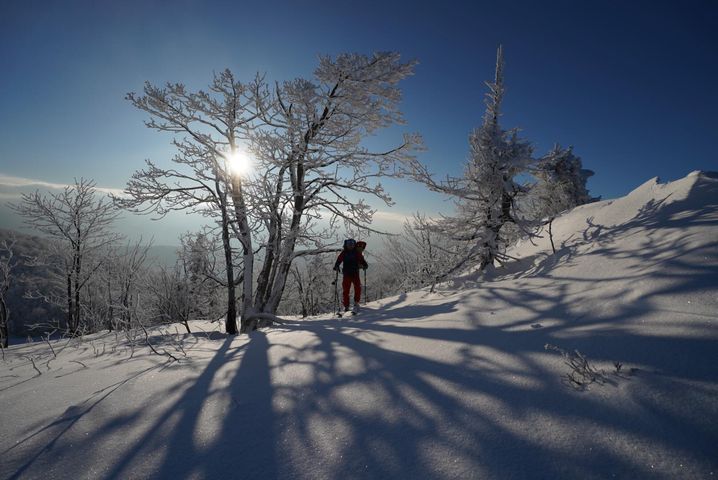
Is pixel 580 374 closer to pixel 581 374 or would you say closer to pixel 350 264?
pixel 581 374

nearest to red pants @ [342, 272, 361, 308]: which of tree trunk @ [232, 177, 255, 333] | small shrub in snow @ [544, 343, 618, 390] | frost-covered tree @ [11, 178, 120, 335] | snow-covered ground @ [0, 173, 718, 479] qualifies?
tree trunk @ [232, 177, 255, 333]

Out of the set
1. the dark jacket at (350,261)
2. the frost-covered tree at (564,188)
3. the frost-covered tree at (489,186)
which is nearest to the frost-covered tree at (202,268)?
the dark jacket at (350,261)

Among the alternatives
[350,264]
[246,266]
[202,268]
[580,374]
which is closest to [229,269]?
[246,266]

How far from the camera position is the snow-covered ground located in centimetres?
128

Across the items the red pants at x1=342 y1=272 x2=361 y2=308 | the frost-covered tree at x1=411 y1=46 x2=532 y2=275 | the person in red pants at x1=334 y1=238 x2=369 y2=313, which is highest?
the frost-covered tree at x1=411 y1=46 x2=532 y2=275

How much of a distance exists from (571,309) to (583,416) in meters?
1.78

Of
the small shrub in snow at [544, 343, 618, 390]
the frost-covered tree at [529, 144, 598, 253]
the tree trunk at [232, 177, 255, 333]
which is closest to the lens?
the small shrub in snow at [544, 343, 618, 390]

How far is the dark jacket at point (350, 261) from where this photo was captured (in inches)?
280

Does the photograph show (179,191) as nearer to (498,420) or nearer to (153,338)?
(153,338)

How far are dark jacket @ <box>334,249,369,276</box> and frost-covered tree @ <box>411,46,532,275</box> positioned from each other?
264 centimetres

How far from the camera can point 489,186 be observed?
26.2 feet

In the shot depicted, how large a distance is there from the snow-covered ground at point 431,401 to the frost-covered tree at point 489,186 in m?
4.63

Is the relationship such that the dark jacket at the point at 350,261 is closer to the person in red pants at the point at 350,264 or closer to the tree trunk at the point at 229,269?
the person in red pants at the point at 350,264

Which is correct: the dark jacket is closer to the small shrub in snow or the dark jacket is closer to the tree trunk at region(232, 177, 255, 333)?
the tree trunk at region(232, 177, 255, 333)
